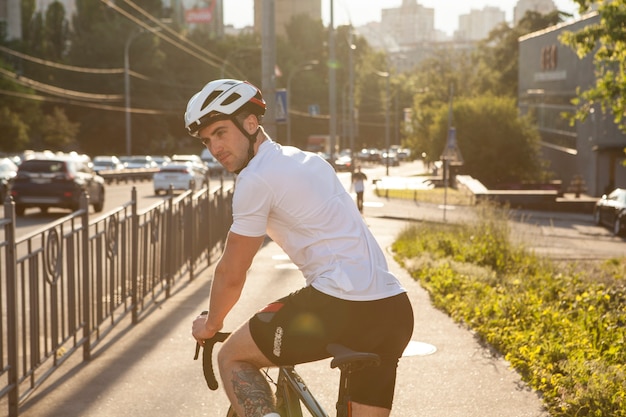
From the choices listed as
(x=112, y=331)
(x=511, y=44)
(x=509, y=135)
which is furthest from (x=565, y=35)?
(x=511, y=44)

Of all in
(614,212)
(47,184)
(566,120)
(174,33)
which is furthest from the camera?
(174,33)

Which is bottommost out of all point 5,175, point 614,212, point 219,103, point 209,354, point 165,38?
point 614,212

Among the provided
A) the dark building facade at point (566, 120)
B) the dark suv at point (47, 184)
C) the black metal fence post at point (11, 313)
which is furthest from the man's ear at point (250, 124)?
the dark building facade at point (566, 120)

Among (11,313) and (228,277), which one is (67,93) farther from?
(228,277)

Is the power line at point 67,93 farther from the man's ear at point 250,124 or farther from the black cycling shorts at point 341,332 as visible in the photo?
the black cycling shorts at point 341,332

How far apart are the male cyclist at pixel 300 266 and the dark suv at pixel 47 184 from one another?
25467 mm

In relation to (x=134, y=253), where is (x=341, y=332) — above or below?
above

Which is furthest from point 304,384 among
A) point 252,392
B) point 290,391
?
point 252,392

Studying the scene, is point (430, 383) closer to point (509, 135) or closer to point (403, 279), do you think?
point (403, 279)

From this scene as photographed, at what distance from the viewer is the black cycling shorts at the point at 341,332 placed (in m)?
4.00

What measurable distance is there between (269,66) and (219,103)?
1724 centimetres

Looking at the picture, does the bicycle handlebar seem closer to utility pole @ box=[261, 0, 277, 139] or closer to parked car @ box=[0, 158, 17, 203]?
utility pole @ box=[261, 0, 277, 139]

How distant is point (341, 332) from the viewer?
400 centimetres

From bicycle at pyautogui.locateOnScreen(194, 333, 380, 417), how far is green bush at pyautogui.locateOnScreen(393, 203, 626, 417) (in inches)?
98.5
